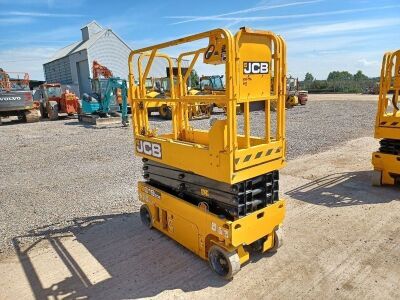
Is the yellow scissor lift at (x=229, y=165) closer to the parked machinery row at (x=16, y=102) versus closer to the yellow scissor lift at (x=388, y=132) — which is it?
the yellow scissor lift at (x=388, y=132)

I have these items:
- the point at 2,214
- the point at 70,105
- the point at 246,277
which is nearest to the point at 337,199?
the point at 246,277

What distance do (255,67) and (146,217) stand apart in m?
2.93

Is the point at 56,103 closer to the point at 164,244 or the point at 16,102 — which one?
the point at 16,102

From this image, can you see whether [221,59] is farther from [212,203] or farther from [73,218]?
[73,218]

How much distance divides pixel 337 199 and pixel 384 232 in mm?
1321

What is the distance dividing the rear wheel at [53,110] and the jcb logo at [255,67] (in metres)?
20.2

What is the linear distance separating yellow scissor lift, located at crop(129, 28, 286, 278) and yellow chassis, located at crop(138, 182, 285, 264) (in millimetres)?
12

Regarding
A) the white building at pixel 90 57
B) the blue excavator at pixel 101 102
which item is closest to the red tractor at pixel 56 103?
the blue excavator at pixel 101 102

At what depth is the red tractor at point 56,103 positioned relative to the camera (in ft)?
68.6

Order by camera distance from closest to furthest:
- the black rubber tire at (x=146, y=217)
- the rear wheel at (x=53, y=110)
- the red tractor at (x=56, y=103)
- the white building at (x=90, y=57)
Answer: the black rubber tire at (x=146, y=217) → the rear wheel at (x=53, y=110) → the red tractor at (x=56, y=103) → the white building at (x=90, y=57)

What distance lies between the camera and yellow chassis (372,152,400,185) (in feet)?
20.3

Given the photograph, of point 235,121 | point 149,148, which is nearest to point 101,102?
point 149,148

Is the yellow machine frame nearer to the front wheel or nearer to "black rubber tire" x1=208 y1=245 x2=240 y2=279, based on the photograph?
"black rubber tire" x1=208 y1=245 x2=240 y2=279

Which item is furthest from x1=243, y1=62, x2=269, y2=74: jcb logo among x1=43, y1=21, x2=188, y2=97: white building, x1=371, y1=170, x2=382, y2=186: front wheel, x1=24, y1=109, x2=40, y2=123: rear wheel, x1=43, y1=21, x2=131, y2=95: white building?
x1=43, y1=21, x2=131, y2=95: white building
